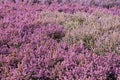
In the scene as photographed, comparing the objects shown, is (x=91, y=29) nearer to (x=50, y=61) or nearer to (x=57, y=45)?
(x=57, y=45)

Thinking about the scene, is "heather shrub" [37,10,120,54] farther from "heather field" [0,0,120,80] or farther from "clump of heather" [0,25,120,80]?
"clump of heather" [0,25,120,80]

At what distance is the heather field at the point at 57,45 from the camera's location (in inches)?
206

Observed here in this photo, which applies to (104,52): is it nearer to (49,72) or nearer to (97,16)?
(49,72)

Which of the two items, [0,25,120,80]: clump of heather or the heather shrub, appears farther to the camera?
the heather shrub

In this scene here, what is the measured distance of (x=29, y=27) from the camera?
299 inches

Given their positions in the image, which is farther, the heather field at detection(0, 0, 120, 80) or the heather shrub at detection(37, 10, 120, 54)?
the heather shrub at detection(37, 10, 120, 54)

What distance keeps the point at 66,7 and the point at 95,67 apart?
509 cm

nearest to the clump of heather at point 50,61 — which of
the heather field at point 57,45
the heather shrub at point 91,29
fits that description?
the heather field at point 57,45

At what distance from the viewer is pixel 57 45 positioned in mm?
6344

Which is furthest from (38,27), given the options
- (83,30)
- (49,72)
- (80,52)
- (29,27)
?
(49,72)

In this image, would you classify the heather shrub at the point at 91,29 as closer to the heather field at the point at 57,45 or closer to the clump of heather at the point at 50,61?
the heather field at the point at 57,45

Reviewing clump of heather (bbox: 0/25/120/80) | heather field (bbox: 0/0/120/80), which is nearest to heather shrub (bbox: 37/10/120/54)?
heather field (bbox: 0/0/120/80)

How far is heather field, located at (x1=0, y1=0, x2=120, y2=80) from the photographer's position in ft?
17.2

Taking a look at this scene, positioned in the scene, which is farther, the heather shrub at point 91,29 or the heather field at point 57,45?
the heather shrub at point 91,29
